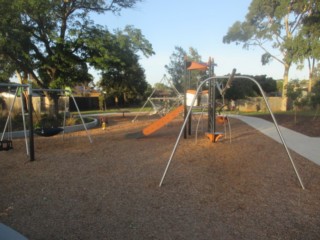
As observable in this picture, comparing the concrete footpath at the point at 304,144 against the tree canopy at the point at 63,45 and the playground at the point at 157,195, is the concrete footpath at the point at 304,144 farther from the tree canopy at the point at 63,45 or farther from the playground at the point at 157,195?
the tree canopy at the point at 63,45

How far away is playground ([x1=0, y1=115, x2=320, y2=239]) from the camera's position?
12.5ft

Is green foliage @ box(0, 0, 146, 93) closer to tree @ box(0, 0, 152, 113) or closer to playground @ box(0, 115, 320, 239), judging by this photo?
tree @ box(0, 0, 152, 113)

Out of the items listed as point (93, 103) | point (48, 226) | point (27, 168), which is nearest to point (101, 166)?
point (27, 168)

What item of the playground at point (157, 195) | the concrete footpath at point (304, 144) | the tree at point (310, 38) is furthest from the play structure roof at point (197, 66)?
the tree at point (310, 38)

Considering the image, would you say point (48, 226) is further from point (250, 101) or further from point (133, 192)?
point (250, 101)

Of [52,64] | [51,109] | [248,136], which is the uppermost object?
[52,64]

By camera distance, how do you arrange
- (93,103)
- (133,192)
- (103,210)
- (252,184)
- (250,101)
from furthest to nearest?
(93,103)
(250,101)
(252,184)
(133,192)
(103,210)

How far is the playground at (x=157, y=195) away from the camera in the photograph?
12.5 feet

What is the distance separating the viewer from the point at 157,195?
16.8 ft

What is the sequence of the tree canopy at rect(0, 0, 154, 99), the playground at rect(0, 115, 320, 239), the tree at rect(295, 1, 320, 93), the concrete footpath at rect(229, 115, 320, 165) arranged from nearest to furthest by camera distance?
the playground at rect(0, 115, 320, 239)
the concrete footpath at rect(229, 115, 320, 165)
the tree canopy at rect(0, 0, 154, 99)
the tree at rect(295, 1, 320, 93)

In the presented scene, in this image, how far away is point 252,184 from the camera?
18.7 feet

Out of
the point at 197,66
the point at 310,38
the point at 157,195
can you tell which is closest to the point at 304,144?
the point at 197,66

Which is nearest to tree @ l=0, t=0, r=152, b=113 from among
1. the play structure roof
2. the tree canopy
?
the tree canopy

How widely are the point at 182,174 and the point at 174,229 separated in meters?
2.71
